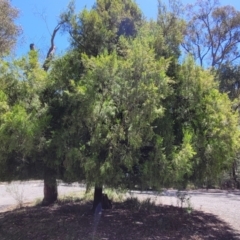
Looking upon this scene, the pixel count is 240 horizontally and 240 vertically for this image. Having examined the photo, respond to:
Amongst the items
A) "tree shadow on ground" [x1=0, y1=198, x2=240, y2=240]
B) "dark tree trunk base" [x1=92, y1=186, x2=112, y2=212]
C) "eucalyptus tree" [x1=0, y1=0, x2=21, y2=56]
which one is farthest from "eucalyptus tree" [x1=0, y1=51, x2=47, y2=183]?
"eucalyptus tree" [x1=0, y1=0, x2=21, y2=56]

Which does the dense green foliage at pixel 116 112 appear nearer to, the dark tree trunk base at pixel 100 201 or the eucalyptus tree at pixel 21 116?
the eucalyptus tree at pixel 21 116

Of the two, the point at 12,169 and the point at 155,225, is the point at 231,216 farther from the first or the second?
the point at 12,169

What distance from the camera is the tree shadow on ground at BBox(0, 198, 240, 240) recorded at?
717cm

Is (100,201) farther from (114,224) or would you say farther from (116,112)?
(116,112)

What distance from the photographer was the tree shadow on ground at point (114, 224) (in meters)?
7.17

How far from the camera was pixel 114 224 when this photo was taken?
309 inches

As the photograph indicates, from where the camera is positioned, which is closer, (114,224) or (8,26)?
(114,224)

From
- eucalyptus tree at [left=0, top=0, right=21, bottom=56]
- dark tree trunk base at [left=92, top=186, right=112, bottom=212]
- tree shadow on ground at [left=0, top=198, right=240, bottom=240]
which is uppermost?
eucalyptus tree at [left=0, top=0, right=21, bottom=56]

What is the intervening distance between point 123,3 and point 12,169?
4.73 meters

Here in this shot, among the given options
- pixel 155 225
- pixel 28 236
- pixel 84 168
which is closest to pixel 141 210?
pixel 155 225

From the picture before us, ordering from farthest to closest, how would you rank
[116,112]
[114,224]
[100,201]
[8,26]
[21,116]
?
[8,26], [100,201], [114,224], [116,112], [21,116]

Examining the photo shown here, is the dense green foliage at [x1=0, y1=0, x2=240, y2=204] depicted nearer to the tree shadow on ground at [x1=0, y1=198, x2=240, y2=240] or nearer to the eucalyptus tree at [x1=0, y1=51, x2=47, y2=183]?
the eucalyptus tree at [x1=0, y1=51, x2=47, y2=183]

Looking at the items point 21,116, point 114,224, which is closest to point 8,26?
point 21,116

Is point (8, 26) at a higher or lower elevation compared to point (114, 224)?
higher
